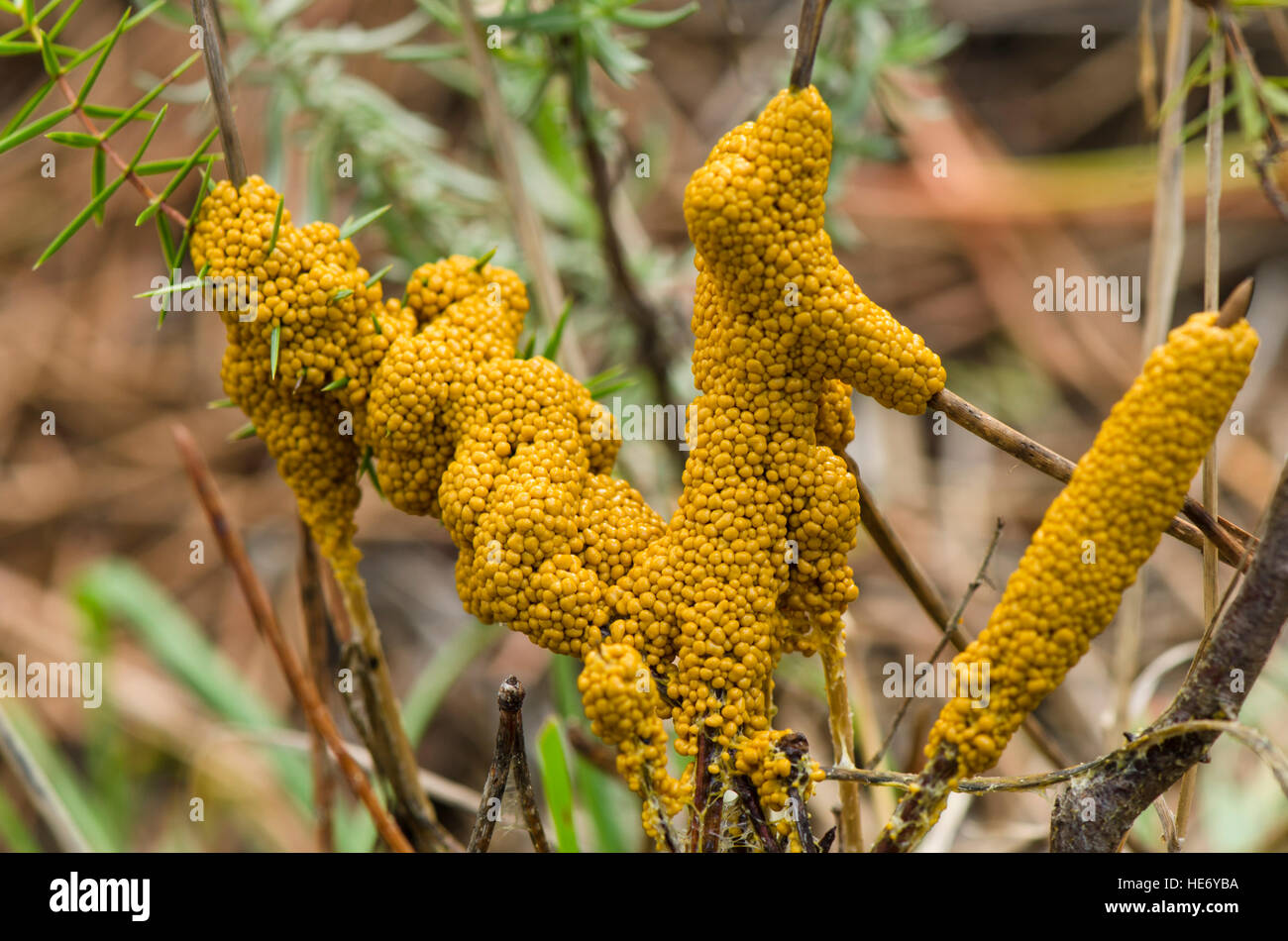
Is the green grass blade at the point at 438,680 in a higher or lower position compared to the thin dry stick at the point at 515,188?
lower

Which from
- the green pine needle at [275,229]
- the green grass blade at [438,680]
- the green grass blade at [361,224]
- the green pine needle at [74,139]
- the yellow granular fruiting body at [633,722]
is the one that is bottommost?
the green grass blade at [438,680]

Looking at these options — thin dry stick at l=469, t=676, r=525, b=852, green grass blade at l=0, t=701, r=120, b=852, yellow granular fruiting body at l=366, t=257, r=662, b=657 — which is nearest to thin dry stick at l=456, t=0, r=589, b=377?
yellow granular fruiting body at l=366, t=257, r=662, b=657

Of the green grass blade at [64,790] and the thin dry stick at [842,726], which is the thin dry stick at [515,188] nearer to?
the thin dry stick at [842,726]

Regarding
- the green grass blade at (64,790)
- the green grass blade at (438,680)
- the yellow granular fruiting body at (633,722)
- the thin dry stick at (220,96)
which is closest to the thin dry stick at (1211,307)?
the yellow granular fruiting body at (633,722)

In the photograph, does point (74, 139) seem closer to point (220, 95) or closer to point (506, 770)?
point (220, 95)

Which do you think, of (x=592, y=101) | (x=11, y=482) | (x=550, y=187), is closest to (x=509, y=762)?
(x=592, y=101)
